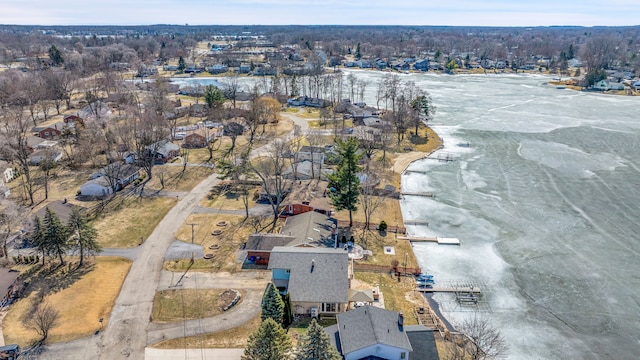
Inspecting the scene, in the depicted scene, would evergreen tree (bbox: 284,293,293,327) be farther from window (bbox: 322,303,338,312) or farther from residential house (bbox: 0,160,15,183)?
residential house (bbox: 0,160,15,183)

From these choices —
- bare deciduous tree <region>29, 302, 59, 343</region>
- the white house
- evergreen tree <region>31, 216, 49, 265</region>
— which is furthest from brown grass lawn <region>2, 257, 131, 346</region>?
the white house

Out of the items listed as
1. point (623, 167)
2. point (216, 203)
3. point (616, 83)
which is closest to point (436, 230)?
point (216, 203)

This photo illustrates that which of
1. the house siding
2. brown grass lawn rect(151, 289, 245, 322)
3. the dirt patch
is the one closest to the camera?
the house siding

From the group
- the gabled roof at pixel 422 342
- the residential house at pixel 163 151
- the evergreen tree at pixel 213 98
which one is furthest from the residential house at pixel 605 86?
the gabled roof at pixel 422 342

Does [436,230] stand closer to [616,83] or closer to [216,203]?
[216,203]

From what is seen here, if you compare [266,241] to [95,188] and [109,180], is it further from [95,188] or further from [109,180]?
[95,188]
